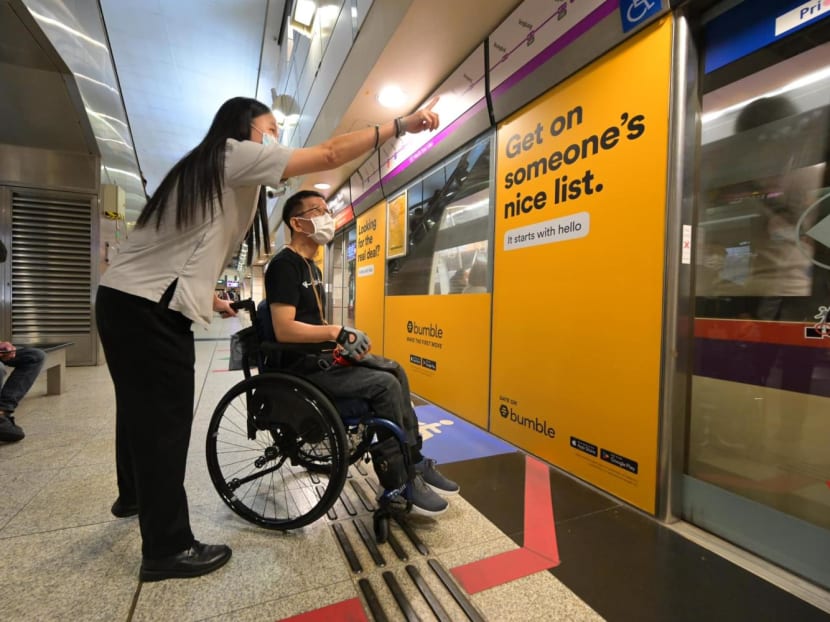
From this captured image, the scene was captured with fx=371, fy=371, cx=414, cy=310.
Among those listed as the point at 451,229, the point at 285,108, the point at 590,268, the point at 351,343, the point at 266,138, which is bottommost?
the point at 351,343

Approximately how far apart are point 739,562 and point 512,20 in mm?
2795

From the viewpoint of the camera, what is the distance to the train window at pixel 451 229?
2.87 m

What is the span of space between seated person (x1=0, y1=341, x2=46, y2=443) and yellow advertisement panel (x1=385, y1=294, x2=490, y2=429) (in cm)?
281

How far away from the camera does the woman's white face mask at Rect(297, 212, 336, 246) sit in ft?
5.39

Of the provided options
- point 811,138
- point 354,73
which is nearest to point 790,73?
point 811,138

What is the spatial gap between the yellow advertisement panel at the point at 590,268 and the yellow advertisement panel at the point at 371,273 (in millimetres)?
2316

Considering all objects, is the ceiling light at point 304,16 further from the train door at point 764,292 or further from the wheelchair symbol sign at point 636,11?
the train door at point 764,292

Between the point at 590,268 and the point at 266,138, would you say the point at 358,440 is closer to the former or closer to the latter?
the point at 266,138

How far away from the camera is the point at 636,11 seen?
1.59 meters

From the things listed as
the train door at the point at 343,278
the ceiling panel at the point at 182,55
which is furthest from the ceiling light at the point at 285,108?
the train door at the point at 343,278

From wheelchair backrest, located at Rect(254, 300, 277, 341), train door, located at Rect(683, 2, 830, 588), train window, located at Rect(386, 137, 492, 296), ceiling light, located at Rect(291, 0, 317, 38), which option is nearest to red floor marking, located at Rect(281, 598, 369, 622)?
wheelchair backrest, located at Rect(254, 300, 277, 341)

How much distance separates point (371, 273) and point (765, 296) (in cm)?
397

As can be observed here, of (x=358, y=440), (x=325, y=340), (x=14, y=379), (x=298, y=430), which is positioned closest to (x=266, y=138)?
(x=325, y=340)

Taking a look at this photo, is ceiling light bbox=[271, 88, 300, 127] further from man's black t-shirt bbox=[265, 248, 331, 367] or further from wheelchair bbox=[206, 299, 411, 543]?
wheelchair bbox=[206, 299, 411, 543]
